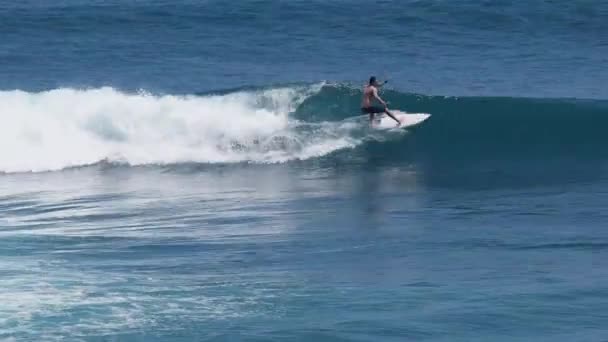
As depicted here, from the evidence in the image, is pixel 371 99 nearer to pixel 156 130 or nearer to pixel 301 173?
pixel 301 173

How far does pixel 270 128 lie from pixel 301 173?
257 centimetres

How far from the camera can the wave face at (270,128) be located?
19312 mm

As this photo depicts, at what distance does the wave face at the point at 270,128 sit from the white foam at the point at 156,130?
19mm

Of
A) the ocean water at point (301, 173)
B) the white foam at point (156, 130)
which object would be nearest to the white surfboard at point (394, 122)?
the ocean water at point (301, 173)

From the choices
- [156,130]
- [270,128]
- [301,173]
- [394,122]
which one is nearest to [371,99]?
[394,122]

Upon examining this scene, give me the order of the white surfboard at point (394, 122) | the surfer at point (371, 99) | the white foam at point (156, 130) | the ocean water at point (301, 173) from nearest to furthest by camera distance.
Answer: the ocean water at point (301, 173) < the surfer at point (371, 99) < the white surfboard at point (394, 122) < the white foam at point (156, 130)

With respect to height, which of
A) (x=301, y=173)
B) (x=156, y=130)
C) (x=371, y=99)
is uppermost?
(x=371, y=99)

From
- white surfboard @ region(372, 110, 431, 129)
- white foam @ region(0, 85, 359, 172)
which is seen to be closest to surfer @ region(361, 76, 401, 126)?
white surfboard @ region(372, 110, 431, 129)

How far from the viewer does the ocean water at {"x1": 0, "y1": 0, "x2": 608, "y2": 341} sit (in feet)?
32.9

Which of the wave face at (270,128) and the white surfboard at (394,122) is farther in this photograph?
the white surfboard at (394,122)

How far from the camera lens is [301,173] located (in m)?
18.1

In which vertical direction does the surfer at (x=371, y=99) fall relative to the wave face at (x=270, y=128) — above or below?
above

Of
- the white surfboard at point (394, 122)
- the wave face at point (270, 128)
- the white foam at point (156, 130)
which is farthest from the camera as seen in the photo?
the white foam at point (156, 130)

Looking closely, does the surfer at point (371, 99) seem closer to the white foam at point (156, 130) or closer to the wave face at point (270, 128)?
the wave face at point (270, 128)
